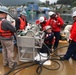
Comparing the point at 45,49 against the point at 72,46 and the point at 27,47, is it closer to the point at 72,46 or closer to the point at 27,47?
the point at 27,47

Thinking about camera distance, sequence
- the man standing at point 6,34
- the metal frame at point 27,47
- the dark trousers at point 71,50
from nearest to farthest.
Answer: the man standing at point 6,34 → the metal frame at point 27,47 → the dark trousers at point 71,50

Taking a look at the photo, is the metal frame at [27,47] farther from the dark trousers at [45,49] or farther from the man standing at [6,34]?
the man standing at [6,34]

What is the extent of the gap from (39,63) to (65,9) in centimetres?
6869

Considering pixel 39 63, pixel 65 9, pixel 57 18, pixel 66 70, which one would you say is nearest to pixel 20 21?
pixel 57 18

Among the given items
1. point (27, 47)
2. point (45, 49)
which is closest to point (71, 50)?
point (45, 49)

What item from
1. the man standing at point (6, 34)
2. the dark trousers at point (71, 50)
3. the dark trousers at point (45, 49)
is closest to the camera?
the man standing at point (6, 34)

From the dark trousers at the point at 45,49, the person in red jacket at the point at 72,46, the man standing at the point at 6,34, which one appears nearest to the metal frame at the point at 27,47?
the dark trousers at the point at 45,49

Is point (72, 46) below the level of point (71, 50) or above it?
above

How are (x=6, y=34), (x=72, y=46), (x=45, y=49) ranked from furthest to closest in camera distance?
(x=45, y=49) → (x=72, y=46) → (x=6, y=34)

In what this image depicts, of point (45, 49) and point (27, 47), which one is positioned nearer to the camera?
point (27, 47)

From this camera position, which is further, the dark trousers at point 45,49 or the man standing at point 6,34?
the dark trousers at point 45,49

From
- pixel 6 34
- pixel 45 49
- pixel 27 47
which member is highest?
pixel 6 34

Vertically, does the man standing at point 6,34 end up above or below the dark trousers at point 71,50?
above

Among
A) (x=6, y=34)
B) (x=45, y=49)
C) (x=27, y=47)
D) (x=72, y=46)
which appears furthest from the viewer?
(x=45, y=49)
